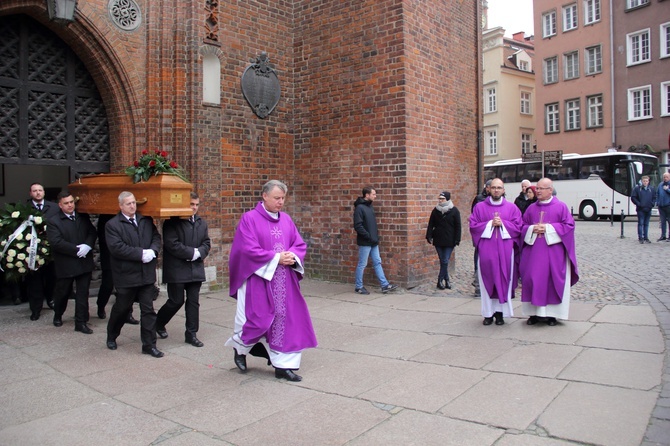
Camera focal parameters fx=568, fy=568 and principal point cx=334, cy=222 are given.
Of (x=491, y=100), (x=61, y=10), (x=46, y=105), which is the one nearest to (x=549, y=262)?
(x=61, y=10)

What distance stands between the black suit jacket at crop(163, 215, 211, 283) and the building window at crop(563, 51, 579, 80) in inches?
1377

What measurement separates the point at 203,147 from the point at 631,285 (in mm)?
7592

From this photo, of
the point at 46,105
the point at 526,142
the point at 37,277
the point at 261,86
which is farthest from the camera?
the point at 526,142

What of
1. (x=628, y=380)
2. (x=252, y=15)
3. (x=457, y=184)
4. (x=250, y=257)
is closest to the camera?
(x=628, y=380)

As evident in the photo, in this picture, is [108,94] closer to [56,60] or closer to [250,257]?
[56,60]

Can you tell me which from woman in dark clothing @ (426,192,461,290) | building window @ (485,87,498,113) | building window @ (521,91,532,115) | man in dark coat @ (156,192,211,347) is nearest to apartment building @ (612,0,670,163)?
building window @ (485,87,498,113)

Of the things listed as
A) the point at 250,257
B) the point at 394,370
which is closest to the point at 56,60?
the point at 250,257

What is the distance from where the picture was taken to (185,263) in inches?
254

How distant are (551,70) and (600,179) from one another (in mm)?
12836

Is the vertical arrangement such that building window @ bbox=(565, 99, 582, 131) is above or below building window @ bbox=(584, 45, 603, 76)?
below

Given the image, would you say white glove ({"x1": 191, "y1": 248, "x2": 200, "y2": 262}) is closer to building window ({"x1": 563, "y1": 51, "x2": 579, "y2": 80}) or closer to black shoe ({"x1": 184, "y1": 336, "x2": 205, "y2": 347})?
black shoe ({"x1": 184, "y1": 336, "x2": 205, "y2": 347})

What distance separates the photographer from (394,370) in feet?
17.8

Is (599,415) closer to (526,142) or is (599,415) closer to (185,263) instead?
(185,263)

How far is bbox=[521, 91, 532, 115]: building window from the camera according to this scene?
44600 millimetres
